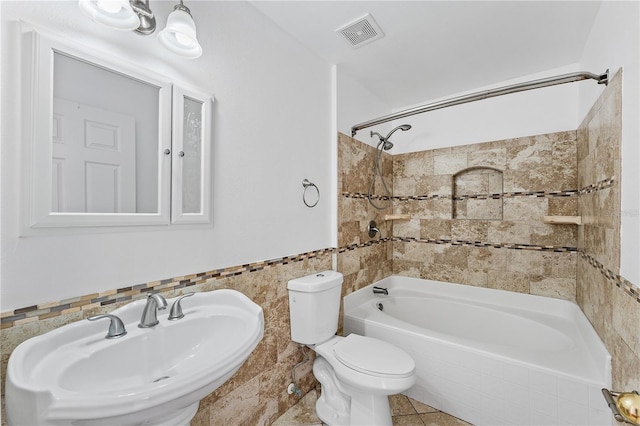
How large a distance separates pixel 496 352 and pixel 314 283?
3.72 ft

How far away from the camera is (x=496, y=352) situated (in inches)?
64.2

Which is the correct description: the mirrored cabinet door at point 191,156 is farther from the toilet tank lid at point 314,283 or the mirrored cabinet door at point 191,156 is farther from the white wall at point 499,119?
the white wall at point 499,119

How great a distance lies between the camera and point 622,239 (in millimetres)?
1213

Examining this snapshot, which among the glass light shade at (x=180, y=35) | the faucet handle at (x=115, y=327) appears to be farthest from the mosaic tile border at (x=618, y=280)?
the glass light shade at (x=180, y=35)

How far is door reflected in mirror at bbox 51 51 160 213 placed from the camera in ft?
3.04

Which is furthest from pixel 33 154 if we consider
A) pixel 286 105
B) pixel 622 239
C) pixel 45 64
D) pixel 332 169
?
pixel 622 239

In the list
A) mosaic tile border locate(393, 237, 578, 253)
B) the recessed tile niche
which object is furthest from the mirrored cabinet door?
the recessed tile niche

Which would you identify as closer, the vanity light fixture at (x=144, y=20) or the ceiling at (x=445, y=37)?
the vanity light fixture at (x=144, y=20)

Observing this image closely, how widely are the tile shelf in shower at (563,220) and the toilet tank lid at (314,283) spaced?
1644 mm

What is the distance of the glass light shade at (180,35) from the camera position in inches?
42.3

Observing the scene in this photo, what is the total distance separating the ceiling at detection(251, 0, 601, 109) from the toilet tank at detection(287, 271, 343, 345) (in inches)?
63.1

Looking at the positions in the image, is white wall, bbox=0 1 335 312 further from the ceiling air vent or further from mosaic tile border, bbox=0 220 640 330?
the ceiling air vent

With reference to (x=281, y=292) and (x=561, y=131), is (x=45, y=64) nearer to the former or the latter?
(x=281, y=292)

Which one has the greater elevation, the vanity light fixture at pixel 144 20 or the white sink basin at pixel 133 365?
the vanity light fixture at pixel 144 20
